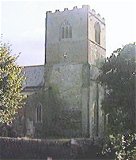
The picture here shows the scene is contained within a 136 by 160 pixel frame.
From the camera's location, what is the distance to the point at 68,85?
5031 cm

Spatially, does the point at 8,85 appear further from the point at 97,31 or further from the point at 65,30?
the point at 97,31

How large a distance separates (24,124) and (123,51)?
20024mm

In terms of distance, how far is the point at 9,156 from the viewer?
30.5m

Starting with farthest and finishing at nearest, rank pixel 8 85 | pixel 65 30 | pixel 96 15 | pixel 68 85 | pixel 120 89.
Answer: pixel 96 15 < pixel 65 30 < pixel 68 85 < pixel 120 89 < pixel 8 85

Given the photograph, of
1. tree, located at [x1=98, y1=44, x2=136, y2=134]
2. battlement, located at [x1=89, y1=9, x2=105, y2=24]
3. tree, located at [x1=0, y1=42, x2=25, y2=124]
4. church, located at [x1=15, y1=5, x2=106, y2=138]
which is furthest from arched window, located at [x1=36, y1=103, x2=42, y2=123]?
Result: tree, located at [x1=0, y1=42, x2=25, y2=124]

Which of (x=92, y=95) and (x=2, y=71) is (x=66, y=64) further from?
(x=2, y=71)

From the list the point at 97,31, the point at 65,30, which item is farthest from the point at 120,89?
the point at 97,31

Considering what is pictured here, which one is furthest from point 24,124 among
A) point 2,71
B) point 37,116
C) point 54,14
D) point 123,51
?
point 2,71

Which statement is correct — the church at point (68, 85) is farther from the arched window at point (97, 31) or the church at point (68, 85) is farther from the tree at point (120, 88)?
the tree at point (120, 88)

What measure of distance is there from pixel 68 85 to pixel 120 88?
1586 cm

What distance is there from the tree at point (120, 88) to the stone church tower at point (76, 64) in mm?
10596

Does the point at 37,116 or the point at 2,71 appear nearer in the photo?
the point at 2,71

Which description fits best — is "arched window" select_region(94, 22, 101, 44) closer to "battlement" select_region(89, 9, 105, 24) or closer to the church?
the church

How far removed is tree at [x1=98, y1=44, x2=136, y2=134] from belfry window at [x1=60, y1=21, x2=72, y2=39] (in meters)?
14.8
